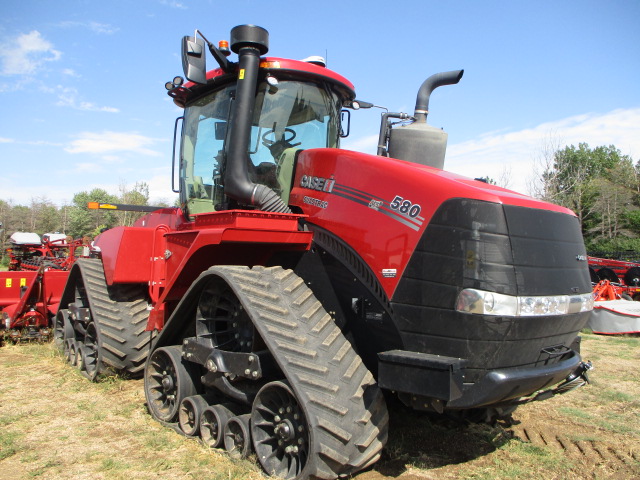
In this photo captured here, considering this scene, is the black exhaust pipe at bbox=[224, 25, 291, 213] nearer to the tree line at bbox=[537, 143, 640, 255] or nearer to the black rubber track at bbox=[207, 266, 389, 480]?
the black rubber track at bbox=[207, 266, 389, 480]

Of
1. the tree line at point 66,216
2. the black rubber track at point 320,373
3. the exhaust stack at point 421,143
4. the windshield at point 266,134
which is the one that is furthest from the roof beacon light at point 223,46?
the tree line at point 66,216

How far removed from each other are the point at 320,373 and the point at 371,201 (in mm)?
1133

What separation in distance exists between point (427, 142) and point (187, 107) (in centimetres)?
252

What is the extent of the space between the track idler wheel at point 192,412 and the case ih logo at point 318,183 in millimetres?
1829

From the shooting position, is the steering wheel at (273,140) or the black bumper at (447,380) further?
the steering wheel at (273,140)

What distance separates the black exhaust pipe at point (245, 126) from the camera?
4.24 meters

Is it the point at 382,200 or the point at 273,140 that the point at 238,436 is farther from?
the point at 273,140

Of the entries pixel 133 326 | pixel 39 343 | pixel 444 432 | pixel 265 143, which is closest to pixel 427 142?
pixel 265 143

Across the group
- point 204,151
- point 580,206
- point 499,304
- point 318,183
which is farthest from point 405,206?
point 580,206

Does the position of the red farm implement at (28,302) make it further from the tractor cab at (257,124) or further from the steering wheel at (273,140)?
the steering wheel at (273,140)

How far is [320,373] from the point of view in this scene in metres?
3.29

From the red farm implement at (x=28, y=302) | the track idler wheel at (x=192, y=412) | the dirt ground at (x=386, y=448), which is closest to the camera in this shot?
the dirt ground at (x=386, y=448)

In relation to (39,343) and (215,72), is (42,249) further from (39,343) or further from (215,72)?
(215,72)

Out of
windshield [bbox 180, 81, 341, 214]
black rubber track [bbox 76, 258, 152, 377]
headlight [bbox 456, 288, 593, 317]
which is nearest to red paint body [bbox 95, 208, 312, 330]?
black rubber track [bbox 76, 258, 152, 377]
